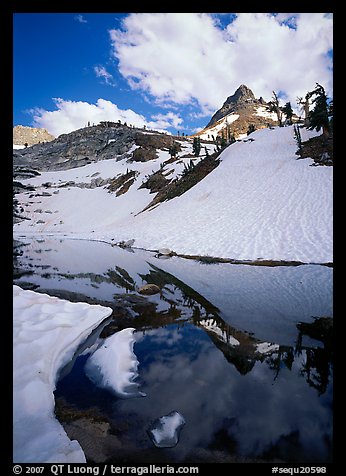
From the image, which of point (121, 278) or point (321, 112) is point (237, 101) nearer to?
point (321, 112)

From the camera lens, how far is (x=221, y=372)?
186 inches

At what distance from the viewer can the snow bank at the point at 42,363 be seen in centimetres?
304

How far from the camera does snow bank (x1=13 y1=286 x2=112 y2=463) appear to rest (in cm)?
304

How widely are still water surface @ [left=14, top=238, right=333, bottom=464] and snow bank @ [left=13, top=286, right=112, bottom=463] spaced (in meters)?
0.23

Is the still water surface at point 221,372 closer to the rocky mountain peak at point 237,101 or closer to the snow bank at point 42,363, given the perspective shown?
the snow bank at point 42,363

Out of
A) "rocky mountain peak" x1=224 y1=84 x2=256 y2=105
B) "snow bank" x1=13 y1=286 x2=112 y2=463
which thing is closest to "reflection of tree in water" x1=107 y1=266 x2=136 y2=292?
"snow bank" x1=13 y1=286 x2=112 y2=463

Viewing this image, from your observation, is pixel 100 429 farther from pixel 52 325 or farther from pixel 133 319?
pixel 133 319

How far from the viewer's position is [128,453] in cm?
307

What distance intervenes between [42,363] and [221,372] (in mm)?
3373

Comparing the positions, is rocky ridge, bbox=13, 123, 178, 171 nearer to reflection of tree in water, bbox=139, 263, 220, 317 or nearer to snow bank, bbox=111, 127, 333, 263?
snow bank, bbox=111, 127, 333, 263

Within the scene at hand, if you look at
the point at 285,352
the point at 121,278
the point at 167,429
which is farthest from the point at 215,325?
the point at 121,278

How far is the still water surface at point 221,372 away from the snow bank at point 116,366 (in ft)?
0.49

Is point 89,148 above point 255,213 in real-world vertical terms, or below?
above
